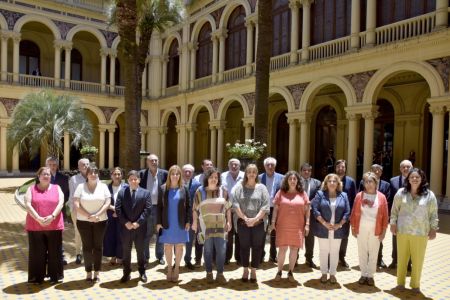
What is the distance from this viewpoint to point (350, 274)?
257 inches

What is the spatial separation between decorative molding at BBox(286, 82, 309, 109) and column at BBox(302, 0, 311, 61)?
113 centimetres

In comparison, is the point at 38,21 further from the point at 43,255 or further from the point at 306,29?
the point at 43,255

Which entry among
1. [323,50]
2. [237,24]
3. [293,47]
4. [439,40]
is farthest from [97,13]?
[439,40]

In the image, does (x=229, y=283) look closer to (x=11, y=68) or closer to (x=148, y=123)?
(x=148, y=123)

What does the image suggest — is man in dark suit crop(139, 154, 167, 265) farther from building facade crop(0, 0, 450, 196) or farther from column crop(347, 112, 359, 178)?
column crop(347, 112, 359, 178)

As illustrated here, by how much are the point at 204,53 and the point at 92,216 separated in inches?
806

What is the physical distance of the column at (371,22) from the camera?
1498 centimetres

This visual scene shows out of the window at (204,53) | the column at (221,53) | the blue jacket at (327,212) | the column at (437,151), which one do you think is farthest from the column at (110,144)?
the blue jacket at (327,212)

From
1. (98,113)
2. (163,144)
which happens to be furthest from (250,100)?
(98,113)

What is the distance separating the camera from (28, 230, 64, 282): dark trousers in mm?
→ 5645

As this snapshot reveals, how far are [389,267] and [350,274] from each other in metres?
0.90

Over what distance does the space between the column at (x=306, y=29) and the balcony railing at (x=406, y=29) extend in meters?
3.28

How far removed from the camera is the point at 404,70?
13867mm

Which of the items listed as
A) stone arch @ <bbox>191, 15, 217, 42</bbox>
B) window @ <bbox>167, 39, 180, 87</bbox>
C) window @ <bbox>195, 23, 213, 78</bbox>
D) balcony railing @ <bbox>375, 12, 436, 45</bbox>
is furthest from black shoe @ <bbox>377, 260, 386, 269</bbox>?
window @ <bbox>167, 39, 180, 87</bbox>
